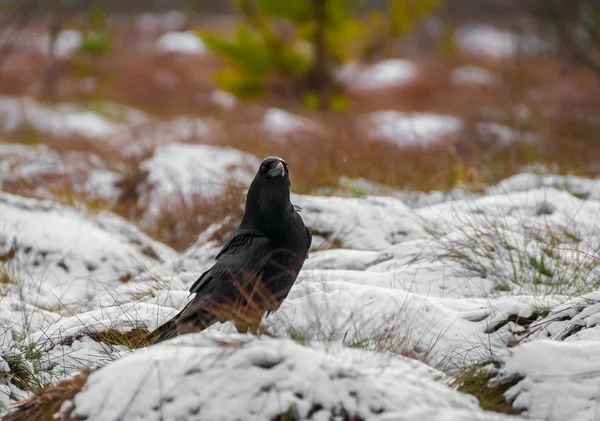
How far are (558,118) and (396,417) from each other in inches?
416

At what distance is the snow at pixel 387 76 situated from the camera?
21.3m

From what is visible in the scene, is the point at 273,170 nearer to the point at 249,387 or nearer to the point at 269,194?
the point at 269,194

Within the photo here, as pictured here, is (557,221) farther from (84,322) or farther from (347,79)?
(347,79)

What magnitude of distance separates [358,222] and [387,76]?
18.9m

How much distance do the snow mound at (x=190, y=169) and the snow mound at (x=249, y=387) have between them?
3.92m

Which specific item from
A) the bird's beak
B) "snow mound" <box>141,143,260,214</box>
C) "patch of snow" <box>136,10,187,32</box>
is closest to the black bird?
the bird's beak

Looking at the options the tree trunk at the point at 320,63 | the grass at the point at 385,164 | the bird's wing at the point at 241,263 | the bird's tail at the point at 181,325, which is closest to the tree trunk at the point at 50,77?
the grass at the point at 385,164

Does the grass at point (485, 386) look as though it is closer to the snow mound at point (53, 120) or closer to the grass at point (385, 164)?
the grass at point (385, 164)

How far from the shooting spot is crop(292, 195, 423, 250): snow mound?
180 inches

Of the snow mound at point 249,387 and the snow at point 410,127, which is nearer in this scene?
the snow mound at point 249,387

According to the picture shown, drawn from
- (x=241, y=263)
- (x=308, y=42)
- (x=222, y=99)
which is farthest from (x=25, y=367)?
(x=222, y=99)

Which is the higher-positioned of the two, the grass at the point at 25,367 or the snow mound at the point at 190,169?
the snow mound at the point at 190,169

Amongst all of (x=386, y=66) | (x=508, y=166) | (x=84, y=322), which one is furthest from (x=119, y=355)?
(x=386, y=66)

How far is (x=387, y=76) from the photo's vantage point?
2305cm
